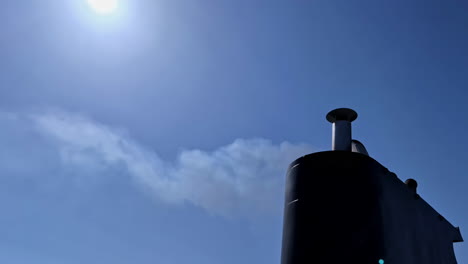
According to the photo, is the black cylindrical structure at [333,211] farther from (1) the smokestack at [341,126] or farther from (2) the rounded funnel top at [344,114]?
(2) the rounded funnel top at [344,114]

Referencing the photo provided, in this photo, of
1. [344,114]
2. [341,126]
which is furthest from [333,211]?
[344,114]

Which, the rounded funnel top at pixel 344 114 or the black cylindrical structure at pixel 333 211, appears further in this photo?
the rounded funnel top at pixel 344 114

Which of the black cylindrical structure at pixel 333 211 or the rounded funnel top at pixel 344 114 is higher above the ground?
the rounded funnel top at pixel 344 114

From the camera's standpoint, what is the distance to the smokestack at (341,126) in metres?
9.15

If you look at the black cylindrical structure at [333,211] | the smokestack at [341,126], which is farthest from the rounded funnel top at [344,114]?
the black cylindrical structure at [333,211]

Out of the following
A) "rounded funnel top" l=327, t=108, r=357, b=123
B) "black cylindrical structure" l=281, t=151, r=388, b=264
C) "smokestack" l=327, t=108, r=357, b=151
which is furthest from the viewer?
"rounded funnel top" l=327, t=108, r=357, b=123

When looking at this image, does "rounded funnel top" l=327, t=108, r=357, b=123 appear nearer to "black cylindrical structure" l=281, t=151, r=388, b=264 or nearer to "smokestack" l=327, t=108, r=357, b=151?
"smokestack" l=327, t=108, r=357, b=151

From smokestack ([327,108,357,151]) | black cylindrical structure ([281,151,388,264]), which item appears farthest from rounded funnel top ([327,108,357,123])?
black cylindrical structure ([281,151,388,264])

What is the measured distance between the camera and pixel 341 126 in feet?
30.7

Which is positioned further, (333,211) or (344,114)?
(344,114)

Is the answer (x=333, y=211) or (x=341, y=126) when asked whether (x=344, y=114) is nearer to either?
(x=341, y=126)

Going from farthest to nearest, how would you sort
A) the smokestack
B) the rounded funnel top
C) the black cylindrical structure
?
1. the rounded funnel top
2. the smokestack
3. the black cylindrical structure

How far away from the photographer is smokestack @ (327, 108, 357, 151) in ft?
30.0

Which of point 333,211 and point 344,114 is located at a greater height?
point 344,114
